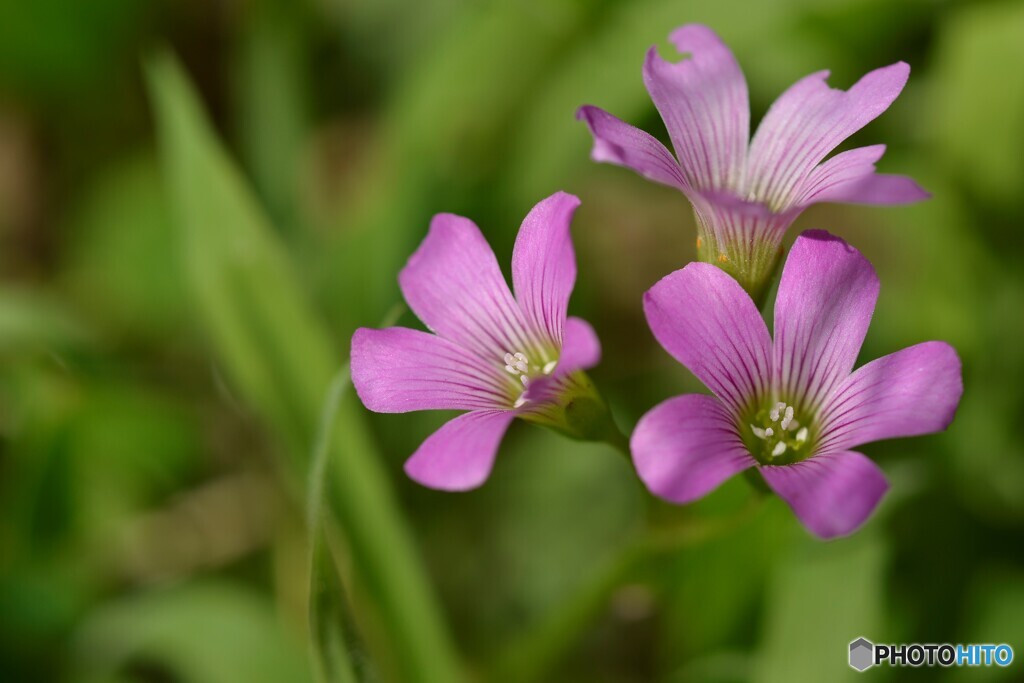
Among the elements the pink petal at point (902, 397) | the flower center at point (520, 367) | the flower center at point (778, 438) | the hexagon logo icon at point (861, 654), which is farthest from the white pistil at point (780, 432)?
the hexagon logo icon at point (861, 654)

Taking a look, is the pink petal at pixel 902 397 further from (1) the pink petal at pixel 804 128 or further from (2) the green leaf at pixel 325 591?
(2) the green leaf at pixel 325 591

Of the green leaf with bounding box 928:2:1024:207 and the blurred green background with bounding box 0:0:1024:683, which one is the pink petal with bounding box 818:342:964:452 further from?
the green leaf with bounding box 928:2:1024:207

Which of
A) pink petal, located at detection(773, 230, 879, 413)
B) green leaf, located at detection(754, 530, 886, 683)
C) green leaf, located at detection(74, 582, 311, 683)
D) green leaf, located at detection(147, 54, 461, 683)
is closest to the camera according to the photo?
pink petal, located at detection(773, 230, 879, 413)

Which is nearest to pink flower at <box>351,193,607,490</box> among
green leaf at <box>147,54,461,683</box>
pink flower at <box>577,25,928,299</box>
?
pink flower at <box>577,25,928,299</box>

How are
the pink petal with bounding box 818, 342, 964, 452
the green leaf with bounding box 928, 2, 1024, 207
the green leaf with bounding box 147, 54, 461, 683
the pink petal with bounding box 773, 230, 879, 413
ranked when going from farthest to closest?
1. the green leaf with bounding box 928, 2, 1024, 207
2. the green leaf with bounding box 147, 54, 461, 683
3. the pink petal with bounding box 773, 230, 879, 413
4. the pink petal with bounding box 818, 342, 964, 452

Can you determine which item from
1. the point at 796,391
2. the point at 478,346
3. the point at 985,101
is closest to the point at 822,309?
the point at 796,391

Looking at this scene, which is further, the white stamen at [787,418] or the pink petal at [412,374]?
the white stamen at [787,418]

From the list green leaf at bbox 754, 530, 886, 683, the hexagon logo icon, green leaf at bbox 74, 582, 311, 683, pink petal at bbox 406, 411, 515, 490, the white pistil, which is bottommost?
the hexagon logo icon

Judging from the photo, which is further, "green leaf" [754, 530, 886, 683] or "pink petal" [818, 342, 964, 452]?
"green leaf" [754, 530, 886, 683]
